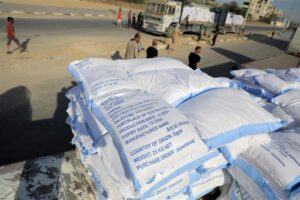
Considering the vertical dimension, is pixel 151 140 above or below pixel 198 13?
above

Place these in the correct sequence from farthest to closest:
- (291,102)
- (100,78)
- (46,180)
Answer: (291,102) → (100,78) → (46,180)

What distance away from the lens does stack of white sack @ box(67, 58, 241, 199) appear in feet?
6.31

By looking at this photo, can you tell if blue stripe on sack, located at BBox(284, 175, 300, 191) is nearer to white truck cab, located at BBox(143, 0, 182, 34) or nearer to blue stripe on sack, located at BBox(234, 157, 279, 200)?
blue stripe on sack, located at BBox(234, 157, 279, 200)

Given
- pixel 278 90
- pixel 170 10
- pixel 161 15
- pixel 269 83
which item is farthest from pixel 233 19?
pixel 278 90

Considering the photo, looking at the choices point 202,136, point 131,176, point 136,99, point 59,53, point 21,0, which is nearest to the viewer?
point 131,176

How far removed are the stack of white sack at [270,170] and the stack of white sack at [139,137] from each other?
0.62 feet

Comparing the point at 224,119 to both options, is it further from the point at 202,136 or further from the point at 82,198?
the point at 82,198

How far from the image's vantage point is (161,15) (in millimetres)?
16219

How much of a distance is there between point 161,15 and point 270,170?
1530 centimetres

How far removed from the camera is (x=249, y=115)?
246 centimetres

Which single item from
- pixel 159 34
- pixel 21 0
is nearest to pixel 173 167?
pixel 159 34

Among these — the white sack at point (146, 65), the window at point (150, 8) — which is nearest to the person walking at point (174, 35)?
the window at point (150, 8)

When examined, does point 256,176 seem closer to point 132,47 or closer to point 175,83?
point 175,83

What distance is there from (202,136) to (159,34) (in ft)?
52.3
